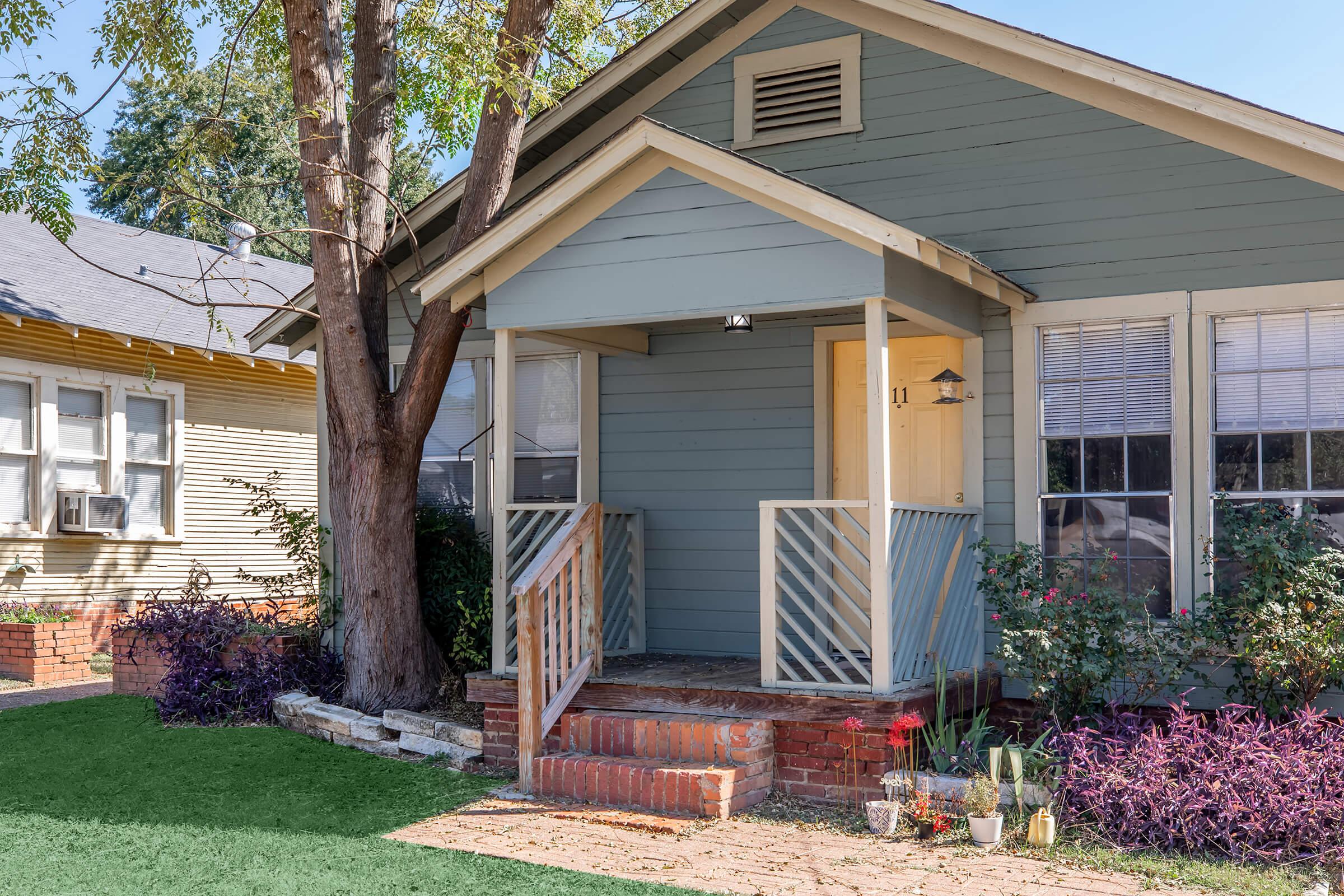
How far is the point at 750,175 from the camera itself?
22.4 feet

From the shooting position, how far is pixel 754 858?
5.70 meters

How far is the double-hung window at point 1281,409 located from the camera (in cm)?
A: 705

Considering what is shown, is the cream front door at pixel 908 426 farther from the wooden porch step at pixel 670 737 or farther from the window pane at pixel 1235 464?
the wooden porch step at pixel 670 737

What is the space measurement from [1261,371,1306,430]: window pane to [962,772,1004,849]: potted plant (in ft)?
9.39

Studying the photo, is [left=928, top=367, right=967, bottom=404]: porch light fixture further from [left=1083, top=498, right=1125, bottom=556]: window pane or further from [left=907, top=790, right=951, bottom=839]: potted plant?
[left=907, top=790, right=951, bottom=839]: potted plant

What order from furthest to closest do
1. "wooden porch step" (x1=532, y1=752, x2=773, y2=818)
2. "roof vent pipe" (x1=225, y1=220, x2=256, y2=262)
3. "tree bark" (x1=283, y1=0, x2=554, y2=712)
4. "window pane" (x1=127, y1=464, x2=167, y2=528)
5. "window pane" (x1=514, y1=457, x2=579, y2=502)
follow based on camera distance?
"window pane" (x1=127, y1=464, x2=167, y2=528) < "roof vent pipe" (x1=225, y1=220, x2=256, y2=262) < "window pane" (x1=514, y1=457, x2=579, y2=502) < "tree bark" (x1=283, y1=0, x2=554, y2=712) < "wooden porch step" (x1=532, y1=752, x2=773, y2=818)

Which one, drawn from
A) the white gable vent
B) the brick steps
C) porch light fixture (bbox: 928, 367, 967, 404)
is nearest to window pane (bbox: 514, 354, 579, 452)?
the white gable vent

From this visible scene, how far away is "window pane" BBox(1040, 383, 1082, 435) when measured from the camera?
301 inches

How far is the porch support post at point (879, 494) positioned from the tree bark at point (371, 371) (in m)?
3.14

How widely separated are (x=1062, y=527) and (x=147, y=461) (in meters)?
10.3

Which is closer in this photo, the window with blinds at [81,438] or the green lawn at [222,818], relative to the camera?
the green lawn at [222,818]

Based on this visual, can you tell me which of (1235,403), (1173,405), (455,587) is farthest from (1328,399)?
(455,587)

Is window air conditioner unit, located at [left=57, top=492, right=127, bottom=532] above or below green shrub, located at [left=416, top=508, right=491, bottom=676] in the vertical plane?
above

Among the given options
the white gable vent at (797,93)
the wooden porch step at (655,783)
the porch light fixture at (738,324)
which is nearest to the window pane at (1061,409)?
the porch light fixture at (738,324)
